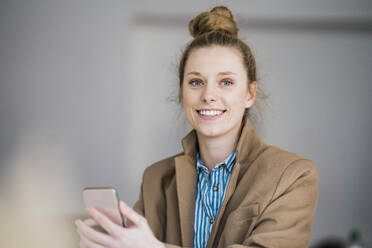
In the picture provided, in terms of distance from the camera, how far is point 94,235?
918 mm

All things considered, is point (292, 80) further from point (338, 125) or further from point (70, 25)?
point (70, 25)

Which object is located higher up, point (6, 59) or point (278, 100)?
point (6, 59)

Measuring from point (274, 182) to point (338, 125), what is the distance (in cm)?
216

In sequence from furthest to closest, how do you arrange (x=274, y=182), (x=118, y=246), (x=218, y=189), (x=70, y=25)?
(x=70, y=25), (x=218, y=189), (x=274, y=182), (x=118, y=246)

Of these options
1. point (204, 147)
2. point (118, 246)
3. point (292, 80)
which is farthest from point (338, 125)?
point (118, 246)

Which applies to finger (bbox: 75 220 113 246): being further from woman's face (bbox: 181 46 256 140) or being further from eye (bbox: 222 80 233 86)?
eye (bbox: 222 80 233 86)

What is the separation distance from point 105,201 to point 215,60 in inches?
22.5

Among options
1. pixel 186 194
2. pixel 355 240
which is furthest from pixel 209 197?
pixel 355 240

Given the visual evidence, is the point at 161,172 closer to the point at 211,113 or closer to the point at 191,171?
the point at 191,171

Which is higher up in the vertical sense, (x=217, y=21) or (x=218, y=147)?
(x=217, y=21)

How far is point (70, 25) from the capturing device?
2.92 metres

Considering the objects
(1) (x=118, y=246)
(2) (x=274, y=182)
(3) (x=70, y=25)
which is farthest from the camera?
(3) (x=70, y=25)

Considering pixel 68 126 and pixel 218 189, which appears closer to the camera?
pixel 218 189

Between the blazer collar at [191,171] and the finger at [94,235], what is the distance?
31cm
